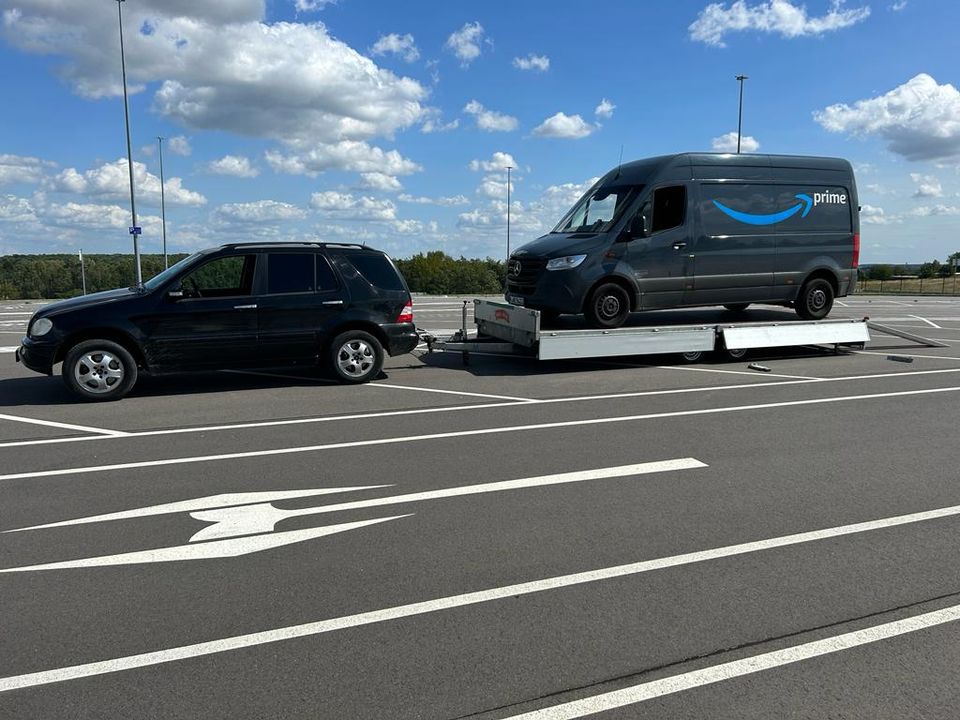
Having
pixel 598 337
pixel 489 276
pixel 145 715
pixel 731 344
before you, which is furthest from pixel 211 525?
pixel 489 276

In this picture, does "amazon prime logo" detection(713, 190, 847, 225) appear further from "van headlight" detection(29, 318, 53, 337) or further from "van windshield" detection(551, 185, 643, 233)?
"van headlight" detection(29, 318, 53, 337)

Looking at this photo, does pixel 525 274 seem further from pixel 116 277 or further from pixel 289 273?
pixel 116 277

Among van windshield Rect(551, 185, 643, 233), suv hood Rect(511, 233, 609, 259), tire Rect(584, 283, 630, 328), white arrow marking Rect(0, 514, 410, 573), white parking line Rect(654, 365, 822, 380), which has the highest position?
van windshield Rect(551, 185, 643, 233)

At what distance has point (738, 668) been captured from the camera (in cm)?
312

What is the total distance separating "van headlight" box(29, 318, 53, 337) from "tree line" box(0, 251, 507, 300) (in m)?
29.7

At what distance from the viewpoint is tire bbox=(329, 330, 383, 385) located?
9.82m

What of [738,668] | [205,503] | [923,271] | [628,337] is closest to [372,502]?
[205,503]

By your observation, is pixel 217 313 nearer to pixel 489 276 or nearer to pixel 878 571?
pixel 878 571

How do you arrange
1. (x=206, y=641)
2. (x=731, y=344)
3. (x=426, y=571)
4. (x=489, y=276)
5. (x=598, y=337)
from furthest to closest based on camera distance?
(x=489, y=276) → (x=731, y=344) → (x=598, y=337) → (x=426, y=571) → (x=206, y=641)

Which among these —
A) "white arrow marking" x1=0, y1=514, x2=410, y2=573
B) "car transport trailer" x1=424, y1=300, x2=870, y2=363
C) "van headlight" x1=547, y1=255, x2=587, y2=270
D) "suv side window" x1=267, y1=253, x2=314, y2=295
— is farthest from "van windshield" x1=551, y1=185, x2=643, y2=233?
"white arrow marking" x1=0, y1=514, x2=410, y2=573

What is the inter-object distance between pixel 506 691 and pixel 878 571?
236 centimetres

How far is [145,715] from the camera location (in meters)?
2.79

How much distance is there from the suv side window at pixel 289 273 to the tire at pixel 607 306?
398 cm

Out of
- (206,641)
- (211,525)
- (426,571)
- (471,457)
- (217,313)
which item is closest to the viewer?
(206,641)
